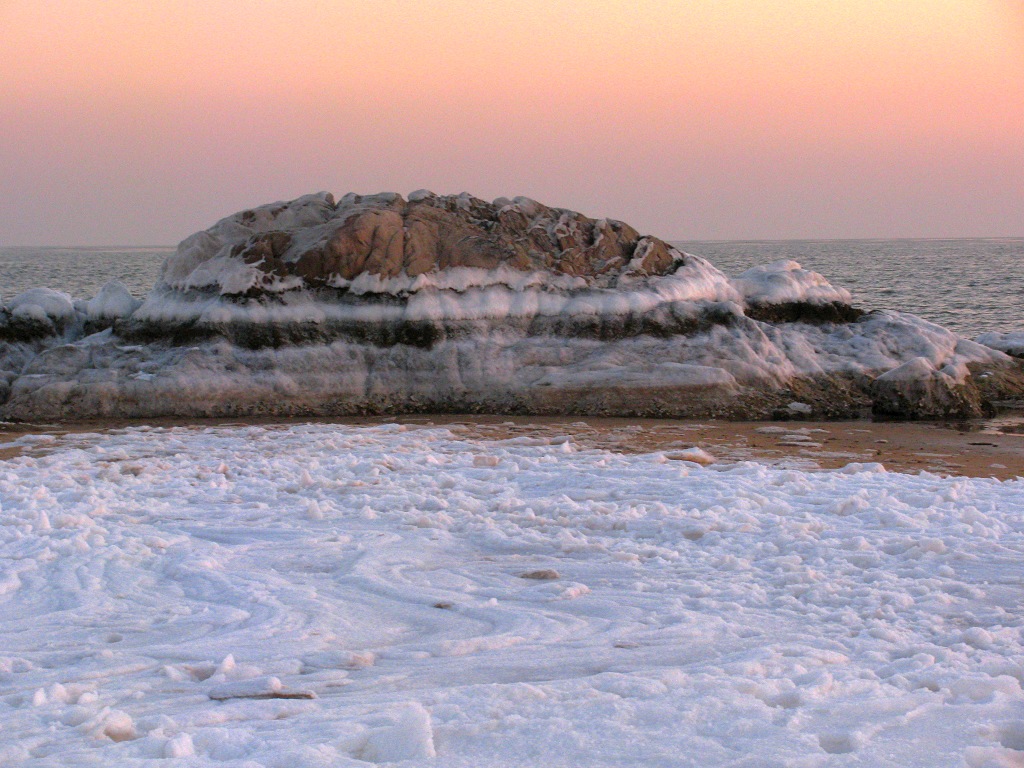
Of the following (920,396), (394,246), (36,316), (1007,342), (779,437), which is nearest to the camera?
(779,437)

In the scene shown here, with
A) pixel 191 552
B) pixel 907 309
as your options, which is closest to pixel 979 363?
pixel 191 552

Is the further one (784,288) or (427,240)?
(784,288)

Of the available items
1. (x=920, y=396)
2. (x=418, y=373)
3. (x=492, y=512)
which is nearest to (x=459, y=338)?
(x=418, y=373)

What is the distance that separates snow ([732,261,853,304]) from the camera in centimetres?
1391

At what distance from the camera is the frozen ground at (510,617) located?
11.3 feet

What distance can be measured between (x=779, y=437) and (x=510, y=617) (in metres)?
6.40

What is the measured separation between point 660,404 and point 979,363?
4.89 metres

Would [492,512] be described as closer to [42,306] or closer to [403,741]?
[403,741]

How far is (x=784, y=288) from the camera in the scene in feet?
45.9

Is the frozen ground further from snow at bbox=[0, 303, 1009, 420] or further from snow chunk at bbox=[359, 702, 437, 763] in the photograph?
snow at bbox=[0, 303, 1009, 420]

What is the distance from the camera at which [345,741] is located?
3.36 meters

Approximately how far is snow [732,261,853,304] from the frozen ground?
6.11 m

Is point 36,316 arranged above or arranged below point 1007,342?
above

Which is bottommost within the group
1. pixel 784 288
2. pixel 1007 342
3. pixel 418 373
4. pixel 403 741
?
pixel 403 741
